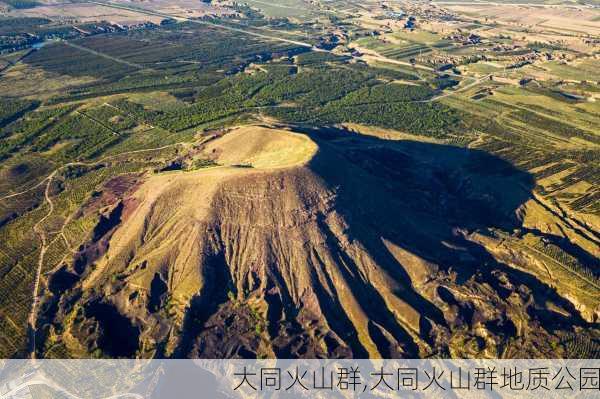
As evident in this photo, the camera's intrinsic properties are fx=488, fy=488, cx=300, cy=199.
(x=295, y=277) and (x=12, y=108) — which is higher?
(x=295, y=277)

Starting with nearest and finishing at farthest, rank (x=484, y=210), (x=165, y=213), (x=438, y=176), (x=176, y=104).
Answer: (x=165, y=213), (x=484, y=210), (x=438, y=176), (x=176, y=104)

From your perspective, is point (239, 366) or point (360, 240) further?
point (360, 240)

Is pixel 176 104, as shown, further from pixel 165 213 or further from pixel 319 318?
pixel 319 318

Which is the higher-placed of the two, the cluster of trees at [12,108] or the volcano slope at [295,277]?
the volcano slope at [295,277]

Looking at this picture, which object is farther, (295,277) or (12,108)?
(12,108)

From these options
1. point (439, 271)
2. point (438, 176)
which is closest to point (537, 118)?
point (438, 176)

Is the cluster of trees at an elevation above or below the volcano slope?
below

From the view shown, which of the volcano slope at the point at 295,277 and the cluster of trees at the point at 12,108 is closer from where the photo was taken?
the volcano slope at the point at 295,277

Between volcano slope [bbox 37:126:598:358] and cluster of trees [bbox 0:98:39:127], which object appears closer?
volcano slope [bbox 37:126:598:358]
